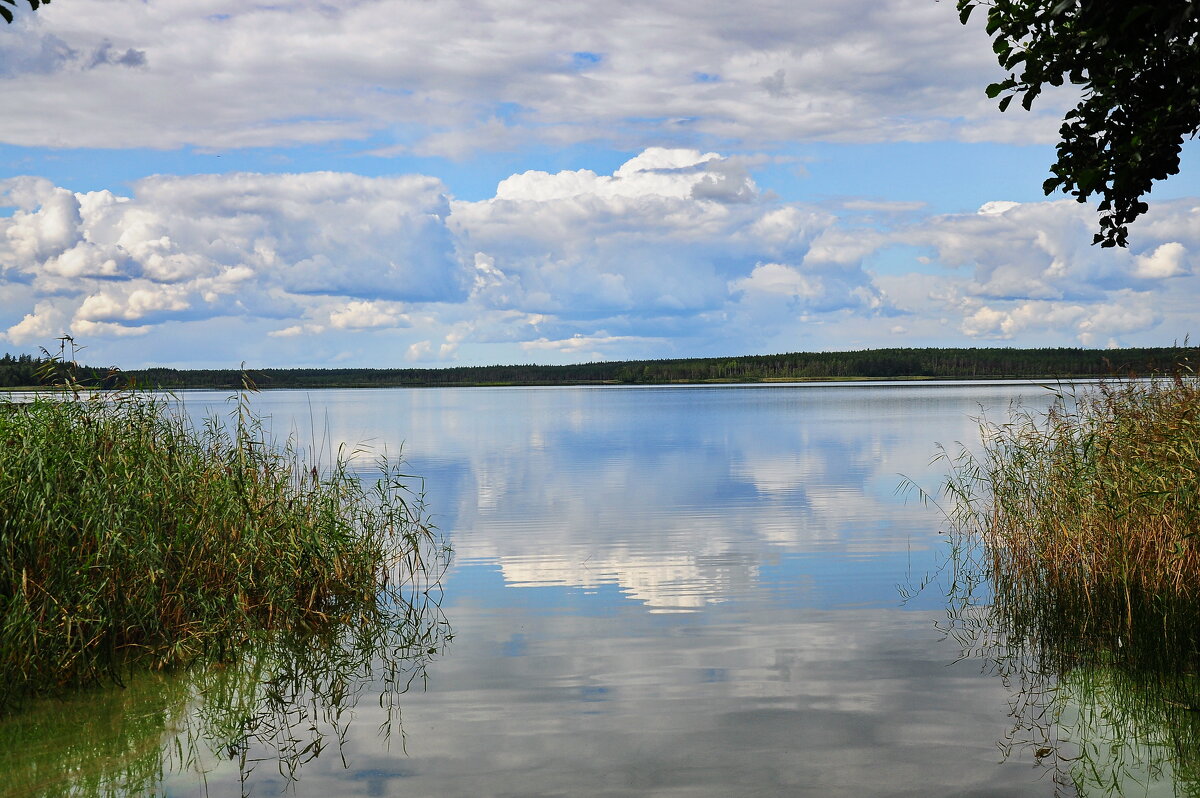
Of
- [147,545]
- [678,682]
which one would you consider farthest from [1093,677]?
[147,545]

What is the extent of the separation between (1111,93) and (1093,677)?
560cm

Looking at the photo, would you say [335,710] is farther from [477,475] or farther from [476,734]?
[477,475]

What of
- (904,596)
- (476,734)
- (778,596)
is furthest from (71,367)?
(904,596)

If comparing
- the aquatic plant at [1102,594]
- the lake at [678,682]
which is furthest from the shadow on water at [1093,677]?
the lake at [678,682]

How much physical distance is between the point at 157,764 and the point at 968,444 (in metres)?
35.4

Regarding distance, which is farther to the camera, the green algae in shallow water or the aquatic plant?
the aquatic plant

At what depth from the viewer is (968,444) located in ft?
126

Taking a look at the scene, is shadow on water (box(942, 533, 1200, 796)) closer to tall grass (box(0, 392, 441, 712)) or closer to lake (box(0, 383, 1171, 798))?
lake (box(0, 383, 1171, 798))

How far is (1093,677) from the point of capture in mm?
9812

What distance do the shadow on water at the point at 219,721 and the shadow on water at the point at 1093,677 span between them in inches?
225

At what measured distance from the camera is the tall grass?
934 cm

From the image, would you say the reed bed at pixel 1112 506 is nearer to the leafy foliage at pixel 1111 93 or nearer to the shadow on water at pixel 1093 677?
the shadow on water at pixel 1093 677

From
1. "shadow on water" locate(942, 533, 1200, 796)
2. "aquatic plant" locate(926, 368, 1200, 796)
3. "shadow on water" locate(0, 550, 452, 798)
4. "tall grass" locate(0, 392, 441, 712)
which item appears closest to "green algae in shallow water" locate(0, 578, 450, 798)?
"shadow on water" locate(0, 550, 452, 798)

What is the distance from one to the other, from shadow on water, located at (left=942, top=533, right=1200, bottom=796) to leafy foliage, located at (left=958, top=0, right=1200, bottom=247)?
4.21m
